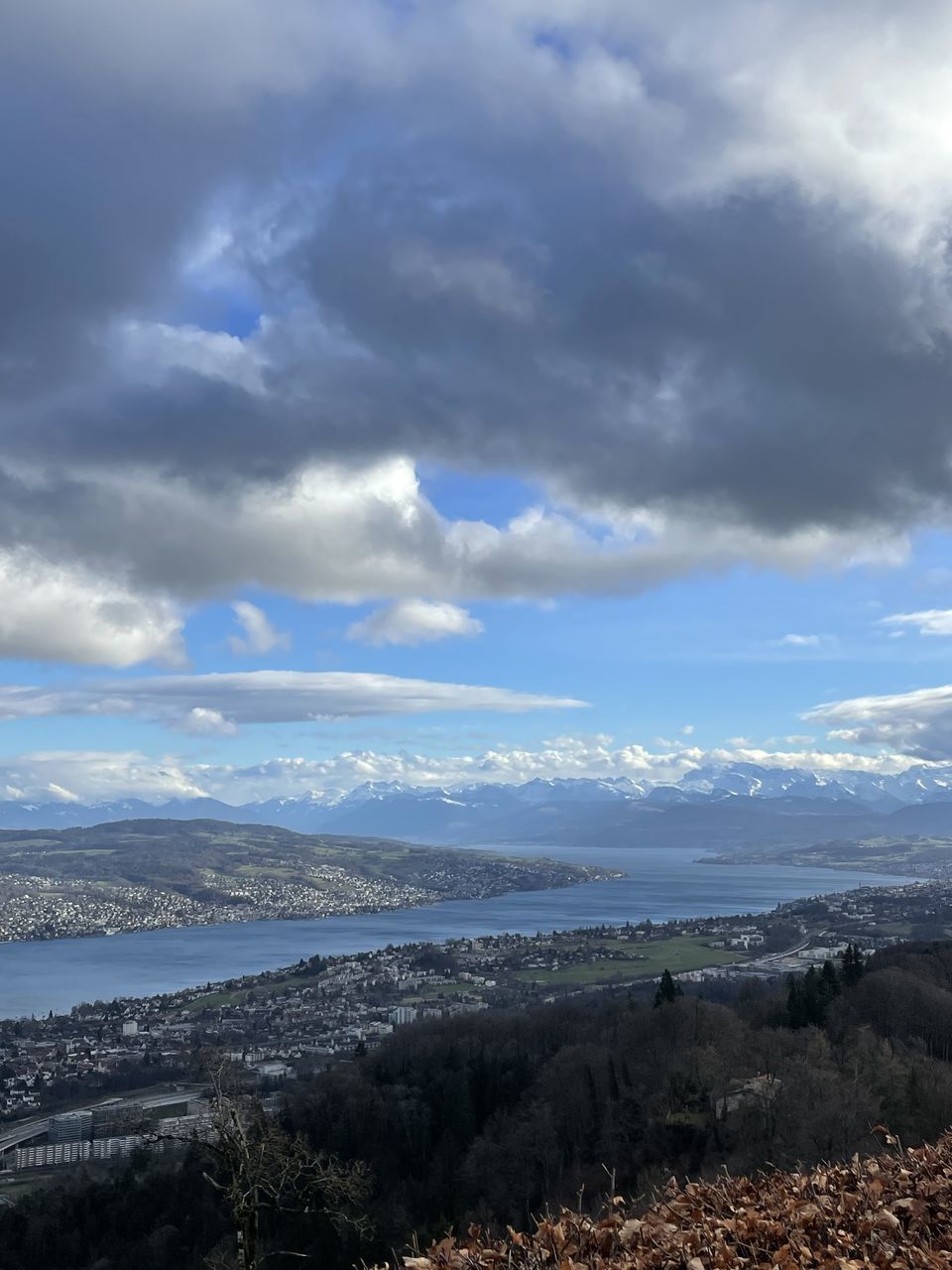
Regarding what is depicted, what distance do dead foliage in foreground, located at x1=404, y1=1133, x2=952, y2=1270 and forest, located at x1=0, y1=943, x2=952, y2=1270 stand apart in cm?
1316

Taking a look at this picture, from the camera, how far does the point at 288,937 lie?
13300cm

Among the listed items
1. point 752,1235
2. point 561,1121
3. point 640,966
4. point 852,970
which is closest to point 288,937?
point 640,966

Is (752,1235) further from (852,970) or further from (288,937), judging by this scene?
(288,937)

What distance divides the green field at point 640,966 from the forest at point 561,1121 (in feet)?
124

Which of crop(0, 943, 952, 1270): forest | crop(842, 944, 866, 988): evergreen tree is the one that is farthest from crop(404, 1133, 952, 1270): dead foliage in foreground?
crop(842, 944, 866, 988): evergreen tree

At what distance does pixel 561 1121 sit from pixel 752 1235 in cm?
2511

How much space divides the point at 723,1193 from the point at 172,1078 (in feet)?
172

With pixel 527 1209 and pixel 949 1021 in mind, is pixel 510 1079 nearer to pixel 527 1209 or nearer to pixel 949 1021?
pixel 527 1209

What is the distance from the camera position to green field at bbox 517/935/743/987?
75.9 metres

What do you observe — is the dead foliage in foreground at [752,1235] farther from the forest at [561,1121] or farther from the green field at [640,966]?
the green field at [640,966]

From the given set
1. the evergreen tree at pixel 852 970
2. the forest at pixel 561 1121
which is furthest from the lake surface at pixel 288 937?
the evergreen tree at pixel 852 970

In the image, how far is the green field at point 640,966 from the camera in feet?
249

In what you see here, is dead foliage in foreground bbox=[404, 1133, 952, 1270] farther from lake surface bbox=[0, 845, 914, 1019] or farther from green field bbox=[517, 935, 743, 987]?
lake surface bbox=[0, 845, 914, 1019]

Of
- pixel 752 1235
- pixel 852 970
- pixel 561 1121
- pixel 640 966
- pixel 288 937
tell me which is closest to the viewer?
pixel 752 1235
